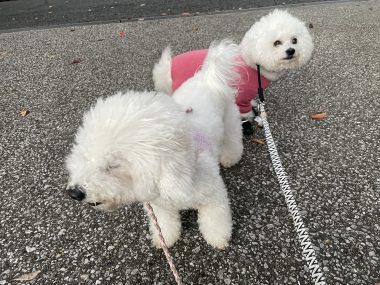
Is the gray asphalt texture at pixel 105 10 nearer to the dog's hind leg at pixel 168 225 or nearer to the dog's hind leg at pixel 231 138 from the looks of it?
the dog's hind leg at pixel 231 138

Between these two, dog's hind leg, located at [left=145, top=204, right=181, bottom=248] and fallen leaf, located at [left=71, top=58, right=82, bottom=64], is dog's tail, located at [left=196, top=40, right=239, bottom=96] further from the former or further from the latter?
fallen leaf, located at [left=71, top=58, right=82, bottom=64]

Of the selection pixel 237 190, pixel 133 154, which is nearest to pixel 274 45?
pixel 237 190

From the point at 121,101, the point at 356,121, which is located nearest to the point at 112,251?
the point at 121,101

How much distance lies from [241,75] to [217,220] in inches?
66.2

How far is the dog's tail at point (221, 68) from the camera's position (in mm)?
2570

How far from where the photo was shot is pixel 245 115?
3.59 metres

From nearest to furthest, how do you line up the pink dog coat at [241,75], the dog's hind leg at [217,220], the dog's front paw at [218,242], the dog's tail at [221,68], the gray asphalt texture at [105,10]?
1. the dog's hind leg at [217,220]
2. the dog's front paw at [218,242]
3. the dog's tail at [221,68]
4. the pink dog coat at [241,75]
5. the gray asphalt texture at [105,10]

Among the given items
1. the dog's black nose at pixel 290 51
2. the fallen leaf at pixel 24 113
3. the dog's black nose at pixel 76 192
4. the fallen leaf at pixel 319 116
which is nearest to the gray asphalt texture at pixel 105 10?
the fallen leaf at pixel 24 113

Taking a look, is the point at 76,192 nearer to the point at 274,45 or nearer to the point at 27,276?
the point at 27,276

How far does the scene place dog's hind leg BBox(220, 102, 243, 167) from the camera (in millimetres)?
2907

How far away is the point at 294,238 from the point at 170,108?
1378mm

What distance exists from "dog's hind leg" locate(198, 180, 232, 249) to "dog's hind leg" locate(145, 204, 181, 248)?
0.53ft

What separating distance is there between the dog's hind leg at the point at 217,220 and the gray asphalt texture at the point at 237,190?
0.08m

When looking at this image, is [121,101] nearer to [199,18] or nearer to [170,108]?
[170,108]
